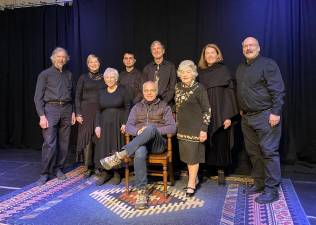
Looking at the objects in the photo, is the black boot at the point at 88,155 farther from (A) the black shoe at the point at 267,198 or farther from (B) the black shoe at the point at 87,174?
(A) the black shoe at the point at 267,198

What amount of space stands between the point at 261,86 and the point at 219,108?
0.56m

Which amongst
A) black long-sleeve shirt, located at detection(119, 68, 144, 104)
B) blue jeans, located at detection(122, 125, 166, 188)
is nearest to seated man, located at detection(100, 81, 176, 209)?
blue jeans, located at detection(122, 125, 166, 188)

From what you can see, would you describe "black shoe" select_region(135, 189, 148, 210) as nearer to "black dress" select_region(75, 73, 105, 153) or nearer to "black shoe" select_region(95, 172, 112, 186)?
"black shoe" select_region(95, 172, 112, 186)

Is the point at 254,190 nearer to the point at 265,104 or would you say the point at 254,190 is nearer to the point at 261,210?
the point at 261,210

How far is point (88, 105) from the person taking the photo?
398 cm

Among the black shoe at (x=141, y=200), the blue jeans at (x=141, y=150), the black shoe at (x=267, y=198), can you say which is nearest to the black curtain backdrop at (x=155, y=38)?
the black shoe at (x=267, y=198)

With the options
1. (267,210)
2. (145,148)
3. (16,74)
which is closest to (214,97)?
(145,148)

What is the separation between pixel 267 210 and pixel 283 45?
7.34 feet

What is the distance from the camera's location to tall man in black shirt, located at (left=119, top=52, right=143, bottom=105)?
391 cm

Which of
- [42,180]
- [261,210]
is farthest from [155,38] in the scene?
[261,210]

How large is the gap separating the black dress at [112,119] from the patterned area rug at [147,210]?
0.41 metres

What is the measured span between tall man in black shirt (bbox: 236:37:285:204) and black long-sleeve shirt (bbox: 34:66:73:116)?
1899mm

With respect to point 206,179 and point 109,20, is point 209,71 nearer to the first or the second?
point 206,179

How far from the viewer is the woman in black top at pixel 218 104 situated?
11.8 feet
